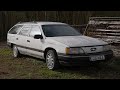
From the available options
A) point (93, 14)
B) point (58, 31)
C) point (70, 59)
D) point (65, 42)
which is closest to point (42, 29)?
point (58, 31)

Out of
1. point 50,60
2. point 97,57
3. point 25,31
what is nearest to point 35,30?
point 25,31

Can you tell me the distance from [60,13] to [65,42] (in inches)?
421

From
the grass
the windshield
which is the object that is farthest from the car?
the grass

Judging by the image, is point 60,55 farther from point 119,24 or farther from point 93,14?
point 93,14

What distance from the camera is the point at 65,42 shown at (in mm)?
7355

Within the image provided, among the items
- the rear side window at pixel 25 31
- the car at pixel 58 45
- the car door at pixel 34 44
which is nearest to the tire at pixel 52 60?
the car at pixel 58 45

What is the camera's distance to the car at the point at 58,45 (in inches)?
279

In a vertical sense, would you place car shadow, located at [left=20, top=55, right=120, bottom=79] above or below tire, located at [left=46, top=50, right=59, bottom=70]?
below

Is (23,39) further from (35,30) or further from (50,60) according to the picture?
(50,60)

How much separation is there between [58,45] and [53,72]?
2.64 feet

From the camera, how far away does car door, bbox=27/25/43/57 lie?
26.9 feet

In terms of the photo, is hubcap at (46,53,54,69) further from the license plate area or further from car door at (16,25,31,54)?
car door at (16,25,31,54)
